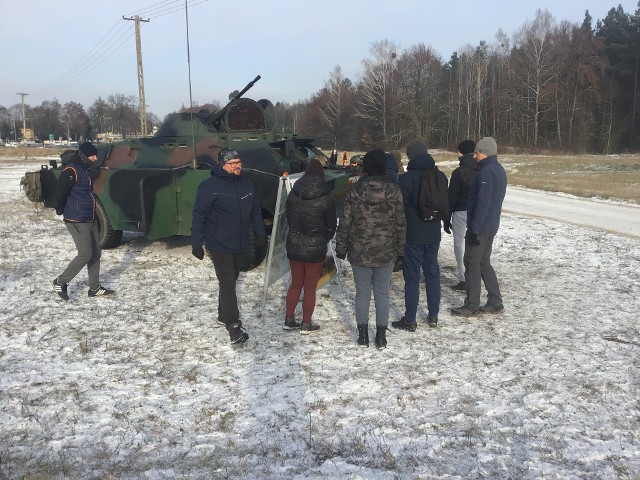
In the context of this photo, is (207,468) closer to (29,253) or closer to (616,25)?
(29,253)

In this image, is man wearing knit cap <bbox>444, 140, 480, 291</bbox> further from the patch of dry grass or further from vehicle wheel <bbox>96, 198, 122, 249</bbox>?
the patch of dry grass

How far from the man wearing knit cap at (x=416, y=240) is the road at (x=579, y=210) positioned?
6.87 metres

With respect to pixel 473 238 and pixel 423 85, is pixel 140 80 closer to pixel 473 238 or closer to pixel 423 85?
pixel 473 238

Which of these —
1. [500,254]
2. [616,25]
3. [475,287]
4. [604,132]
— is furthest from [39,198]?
[616,25]

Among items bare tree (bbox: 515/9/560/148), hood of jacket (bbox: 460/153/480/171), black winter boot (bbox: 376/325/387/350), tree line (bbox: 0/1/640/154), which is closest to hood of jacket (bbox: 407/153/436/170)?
hood of jacket (bbox: 460/153/480/171)

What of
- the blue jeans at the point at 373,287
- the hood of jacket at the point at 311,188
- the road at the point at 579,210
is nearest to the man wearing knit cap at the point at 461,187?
the blue jeans at the point at 373,287

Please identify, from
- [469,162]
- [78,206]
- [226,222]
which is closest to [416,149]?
[469,162]

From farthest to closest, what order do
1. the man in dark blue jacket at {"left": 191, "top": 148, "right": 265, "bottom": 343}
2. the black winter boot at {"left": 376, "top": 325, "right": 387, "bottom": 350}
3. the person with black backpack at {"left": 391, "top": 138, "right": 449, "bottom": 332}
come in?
1. the person with black backpack at {"left": 391, "top": 138, "right": 449, "bottom": 332}
2. the black winter boot at {"left": 376, "top": 325, "right": 387, "bottom": 350}
3. the man in dark blue jacket at {"left": 191, "top": 148, "right": 265, "bottom": 343}

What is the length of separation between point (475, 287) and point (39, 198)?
22.3 ft

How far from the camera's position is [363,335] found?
471 centimetres

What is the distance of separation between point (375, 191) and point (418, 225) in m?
0.71

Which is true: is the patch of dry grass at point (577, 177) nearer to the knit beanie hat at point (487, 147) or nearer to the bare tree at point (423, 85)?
the knit beanie hat at point (487, 147)

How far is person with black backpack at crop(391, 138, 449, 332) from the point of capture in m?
4.80

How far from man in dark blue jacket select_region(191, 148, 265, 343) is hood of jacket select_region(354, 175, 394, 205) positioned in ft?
3.37
